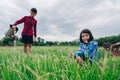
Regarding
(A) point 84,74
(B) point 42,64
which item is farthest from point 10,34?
(A) point 84,74

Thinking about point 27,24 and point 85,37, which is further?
point 27,24

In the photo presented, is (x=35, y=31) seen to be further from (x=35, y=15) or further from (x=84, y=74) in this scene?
(x=84, y=74)

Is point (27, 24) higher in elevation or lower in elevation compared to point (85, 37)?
higher

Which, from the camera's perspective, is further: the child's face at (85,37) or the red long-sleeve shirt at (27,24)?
the red long-sleeve shirt at (27,24)

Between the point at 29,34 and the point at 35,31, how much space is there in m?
0.26

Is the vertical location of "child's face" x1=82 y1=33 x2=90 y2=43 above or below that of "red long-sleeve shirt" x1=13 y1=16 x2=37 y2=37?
below

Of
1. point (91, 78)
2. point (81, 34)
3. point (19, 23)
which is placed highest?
point (19, 23)

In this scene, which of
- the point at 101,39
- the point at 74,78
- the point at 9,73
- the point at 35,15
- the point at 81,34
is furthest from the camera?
the point at 101,39

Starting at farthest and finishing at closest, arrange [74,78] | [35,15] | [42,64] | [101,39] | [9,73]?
1. [101,39]
2. [35,15]
3. [42,64]
4. [9,73]
5. [74,78]

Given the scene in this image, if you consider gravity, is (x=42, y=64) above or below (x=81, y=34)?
below

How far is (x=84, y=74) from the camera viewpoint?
261cm

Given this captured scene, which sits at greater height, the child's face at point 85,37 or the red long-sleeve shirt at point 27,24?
the red long-sleeve shirt at point 27,24

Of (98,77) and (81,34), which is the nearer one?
(98,77)

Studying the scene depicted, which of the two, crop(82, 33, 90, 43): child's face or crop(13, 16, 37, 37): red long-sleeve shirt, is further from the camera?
crop(13, 16, 37, 37): red long-sleeve shirt
